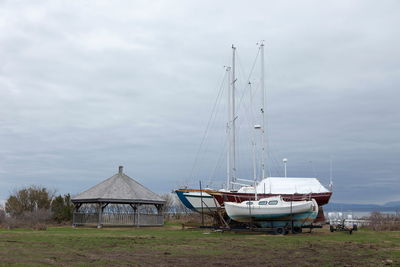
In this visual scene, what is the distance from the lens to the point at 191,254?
18.6 metres

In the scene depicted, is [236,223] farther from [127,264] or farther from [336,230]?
[127,264]

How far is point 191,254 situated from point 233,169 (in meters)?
23.1

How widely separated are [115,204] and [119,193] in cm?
211

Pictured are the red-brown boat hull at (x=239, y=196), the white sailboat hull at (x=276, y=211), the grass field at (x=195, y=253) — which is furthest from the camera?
the red-brown boat hull at (x=239, y=196)

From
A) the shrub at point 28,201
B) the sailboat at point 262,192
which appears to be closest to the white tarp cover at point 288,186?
the sailboat at point 262,192

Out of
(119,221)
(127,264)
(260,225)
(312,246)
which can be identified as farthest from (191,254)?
(119,221)

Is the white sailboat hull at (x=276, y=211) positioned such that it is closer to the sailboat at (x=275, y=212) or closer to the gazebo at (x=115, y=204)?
the sailboat at (x=275, y=212)

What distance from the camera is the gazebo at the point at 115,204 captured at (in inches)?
1606

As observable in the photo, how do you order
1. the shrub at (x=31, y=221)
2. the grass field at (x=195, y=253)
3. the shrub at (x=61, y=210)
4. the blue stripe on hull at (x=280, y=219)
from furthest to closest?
the shrub at (x=61, y=210) → the shrub at (x=31, y=221) → the blue stripe on hull at (x=280, y=219) → the grass field at (x=195, y=253)

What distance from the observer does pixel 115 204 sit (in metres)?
43.2

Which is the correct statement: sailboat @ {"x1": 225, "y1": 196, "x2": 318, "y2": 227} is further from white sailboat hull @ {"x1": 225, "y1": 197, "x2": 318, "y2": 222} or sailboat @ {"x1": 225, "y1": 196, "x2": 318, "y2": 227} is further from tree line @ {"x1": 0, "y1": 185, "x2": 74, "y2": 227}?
tree line @ {"x1": 0, "y1": 185, "x2": 74, "y2": 227}

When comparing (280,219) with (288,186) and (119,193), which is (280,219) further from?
(119,193)

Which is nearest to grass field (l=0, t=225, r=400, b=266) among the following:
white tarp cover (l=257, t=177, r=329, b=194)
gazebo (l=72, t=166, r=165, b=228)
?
white tarp cover (l=257, t=177, r=329, b=194)

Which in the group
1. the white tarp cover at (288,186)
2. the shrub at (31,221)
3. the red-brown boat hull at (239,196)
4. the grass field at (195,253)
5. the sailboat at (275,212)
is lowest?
the grass field at (195,253)
